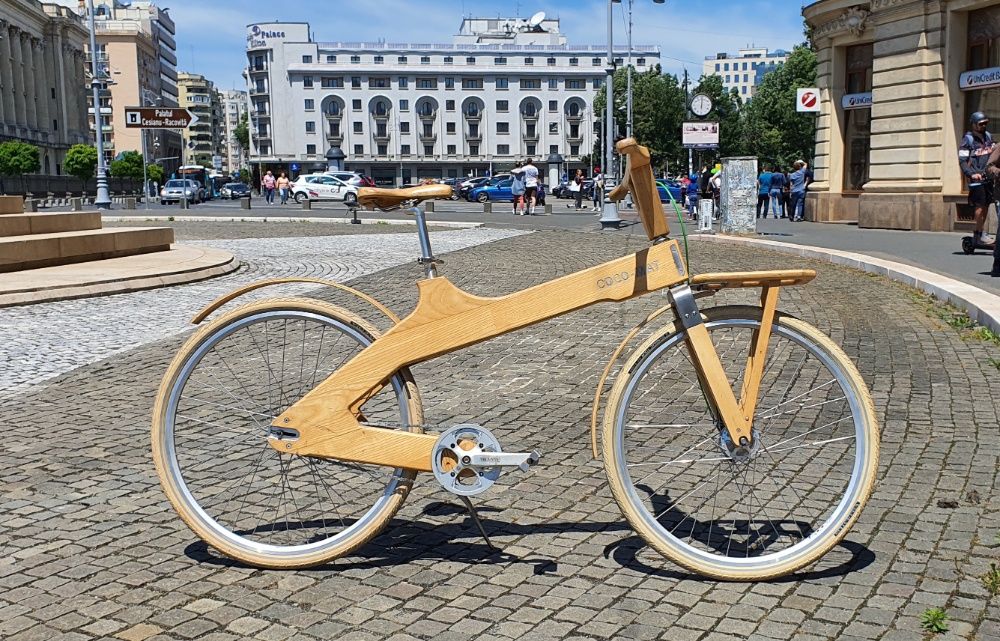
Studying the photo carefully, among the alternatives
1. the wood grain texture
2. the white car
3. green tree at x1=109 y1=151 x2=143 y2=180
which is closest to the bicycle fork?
the wood grain texture

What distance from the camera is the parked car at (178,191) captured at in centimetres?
5481

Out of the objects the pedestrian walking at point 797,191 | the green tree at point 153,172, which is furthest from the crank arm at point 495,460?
the green tree at point 153,172

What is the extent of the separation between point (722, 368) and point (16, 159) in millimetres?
84090

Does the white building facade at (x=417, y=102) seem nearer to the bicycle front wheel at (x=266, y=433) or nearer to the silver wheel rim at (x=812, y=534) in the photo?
the bicycle front wheel at (x=266, y=433)

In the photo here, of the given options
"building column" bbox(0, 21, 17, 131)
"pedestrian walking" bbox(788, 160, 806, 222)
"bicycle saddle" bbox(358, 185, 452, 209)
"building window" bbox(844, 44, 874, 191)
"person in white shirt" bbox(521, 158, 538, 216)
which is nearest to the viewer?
"bicycle saddle" bbox(358, 185, 452, 209)

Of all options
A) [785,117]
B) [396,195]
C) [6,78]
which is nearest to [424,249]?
[396,195]

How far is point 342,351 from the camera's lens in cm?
381

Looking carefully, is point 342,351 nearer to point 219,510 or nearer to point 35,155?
point 219,510

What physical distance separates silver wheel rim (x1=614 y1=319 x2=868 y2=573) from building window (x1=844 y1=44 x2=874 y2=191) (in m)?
24.7

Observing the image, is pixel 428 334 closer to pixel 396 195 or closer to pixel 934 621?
pixel 396 195

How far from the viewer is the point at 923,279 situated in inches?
481

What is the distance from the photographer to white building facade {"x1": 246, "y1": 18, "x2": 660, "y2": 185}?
131 metres

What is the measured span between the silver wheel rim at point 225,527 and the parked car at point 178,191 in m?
51.6

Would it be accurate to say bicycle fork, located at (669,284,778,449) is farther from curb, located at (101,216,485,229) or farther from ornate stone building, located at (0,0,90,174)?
ornate stone building, located at (0,0,90,174)
